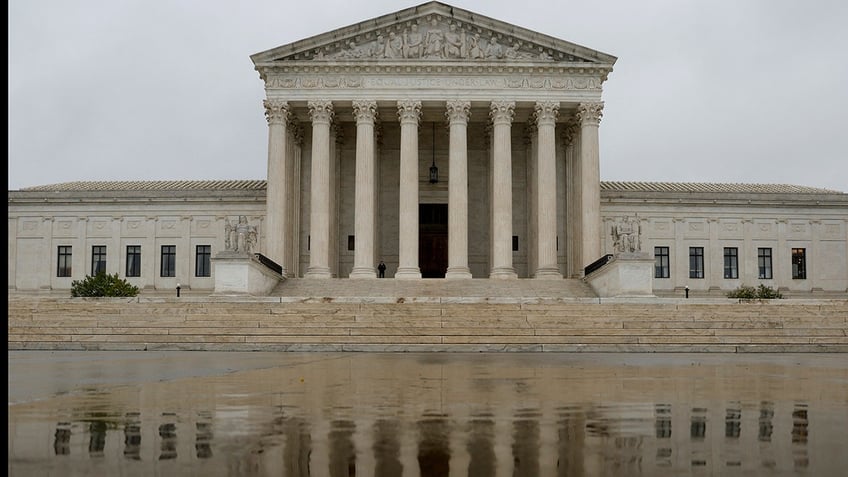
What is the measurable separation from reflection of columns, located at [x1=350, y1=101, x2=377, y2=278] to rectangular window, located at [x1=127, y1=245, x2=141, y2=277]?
17059 millimetres

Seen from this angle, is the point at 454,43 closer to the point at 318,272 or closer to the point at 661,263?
the point at 318,272

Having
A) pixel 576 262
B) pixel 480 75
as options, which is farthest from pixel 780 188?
pixel 480 75

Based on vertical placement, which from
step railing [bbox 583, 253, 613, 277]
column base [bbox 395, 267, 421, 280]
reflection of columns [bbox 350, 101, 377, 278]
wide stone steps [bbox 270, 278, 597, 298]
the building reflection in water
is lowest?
the building reflection in water

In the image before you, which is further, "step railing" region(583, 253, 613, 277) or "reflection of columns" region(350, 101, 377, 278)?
"reflection of columns" region(350, 101, 377, 278)

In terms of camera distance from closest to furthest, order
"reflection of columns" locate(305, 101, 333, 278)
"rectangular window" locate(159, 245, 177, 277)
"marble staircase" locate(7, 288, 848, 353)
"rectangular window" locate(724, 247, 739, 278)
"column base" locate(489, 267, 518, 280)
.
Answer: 1. "marble staircase" locate(7, 288, 848, 353)
2. "column base" locate(489, 267, 518, 280)
3. "reflection of columns" locate(305, 101, 333, 278)
4. "rectangular window" locate(159, 245, 177, 277)
5. "rectangular window" locate(724, 247, 739, 278)

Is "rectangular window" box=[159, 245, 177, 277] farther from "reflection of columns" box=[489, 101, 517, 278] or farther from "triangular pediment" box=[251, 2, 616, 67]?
"reflection of columns" box=[489, 101, 517, 278]

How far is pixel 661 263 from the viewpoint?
178ft

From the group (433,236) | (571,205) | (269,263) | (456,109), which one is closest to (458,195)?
(456,109)

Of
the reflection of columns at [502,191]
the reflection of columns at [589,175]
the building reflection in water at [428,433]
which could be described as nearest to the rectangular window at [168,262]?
the reflection of columns at [502,191]

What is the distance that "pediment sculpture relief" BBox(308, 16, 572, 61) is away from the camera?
4594 cm

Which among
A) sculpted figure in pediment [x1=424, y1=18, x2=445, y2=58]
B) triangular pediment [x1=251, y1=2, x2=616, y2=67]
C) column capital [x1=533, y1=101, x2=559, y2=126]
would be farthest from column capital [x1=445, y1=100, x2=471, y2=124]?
column capital [x1=533, y1=101, x2=559, y2=126]

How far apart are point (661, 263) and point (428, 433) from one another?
49595 millimetres

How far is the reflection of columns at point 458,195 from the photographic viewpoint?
147 feet

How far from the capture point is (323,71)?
45844 millimetres
